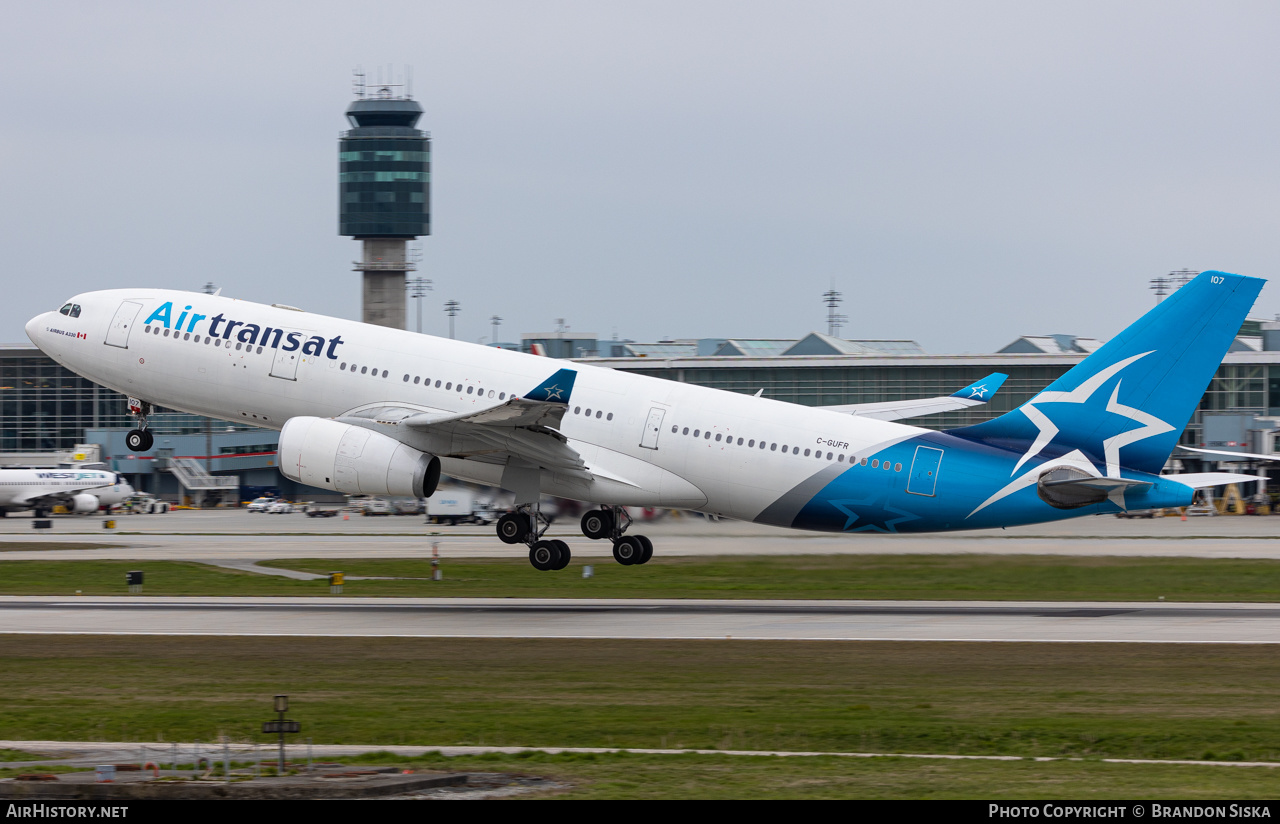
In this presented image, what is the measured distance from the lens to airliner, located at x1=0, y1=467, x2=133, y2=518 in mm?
102375

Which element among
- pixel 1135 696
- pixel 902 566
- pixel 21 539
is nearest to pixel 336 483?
pixel 902 566

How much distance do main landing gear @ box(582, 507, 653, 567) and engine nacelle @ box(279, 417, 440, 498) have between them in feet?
19.8

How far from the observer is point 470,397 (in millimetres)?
38906

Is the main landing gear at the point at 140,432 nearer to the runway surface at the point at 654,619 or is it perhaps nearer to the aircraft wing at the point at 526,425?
the runway surface at the point at 654,619

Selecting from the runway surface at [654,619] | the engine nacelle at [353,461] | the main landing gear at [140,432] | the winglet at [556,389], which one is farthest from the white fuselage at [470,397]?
the winglet at [556,389]

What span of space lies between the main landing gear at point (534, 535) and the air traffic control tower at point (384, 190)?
11896 centimetres

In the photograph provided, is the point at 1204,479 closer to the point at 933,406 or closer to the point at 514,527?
the point at 933,406

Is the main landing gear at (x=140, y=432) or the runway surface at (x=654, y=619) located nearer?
the runway surface at (x=654, y=619)

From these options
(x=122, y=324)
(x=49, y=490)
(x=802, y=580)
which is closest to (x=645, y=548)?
(x=802, y=580)

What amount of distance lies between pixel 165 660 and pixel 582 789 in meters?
14.8

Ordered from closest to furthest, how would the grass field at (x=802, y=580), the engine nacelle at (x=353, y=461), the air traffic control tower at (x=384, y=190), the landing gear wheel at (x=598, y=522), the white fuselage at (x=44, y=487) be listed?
the engine nacelle at (x=353, y=461) < the grass field at (x=802, y=580) < the landing gear wheel at (x=598, y=522) < the white fuselage at (x=44, y=487) < the air traffic control tower at (x=384, y=190)

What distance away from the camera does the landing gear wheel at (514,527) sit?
129ft

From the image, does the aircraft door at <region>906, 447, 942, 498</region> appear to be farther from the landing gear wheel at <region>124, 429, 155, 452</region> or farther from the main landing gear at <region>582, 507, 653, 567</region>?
the landing gear wheel at <region>124, 429, 155, 452</region>

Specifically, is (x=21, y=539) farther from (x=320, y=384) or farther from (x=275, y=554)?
(x=320, y=384)
